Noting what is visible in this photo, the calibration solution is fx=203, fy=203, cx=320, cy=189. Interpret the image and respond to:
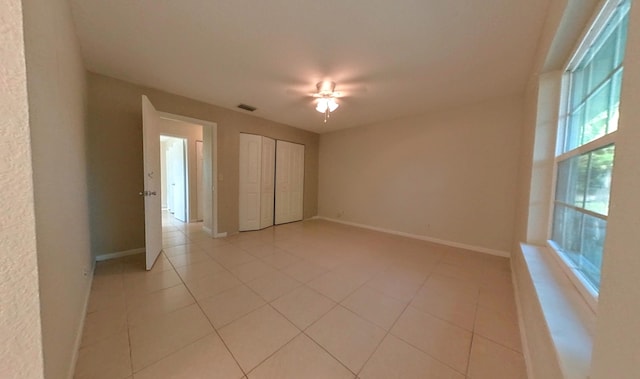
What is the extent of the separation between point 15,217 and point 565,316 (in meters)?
2.14

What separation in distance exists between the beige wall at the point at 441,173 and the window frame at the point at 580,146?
4.56 ft

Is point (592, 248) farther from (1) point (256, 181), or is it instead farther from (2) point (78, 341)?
(1) point (256, 181)

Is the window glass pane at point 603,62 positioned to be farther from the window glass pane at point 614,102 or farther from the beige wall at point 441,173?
the beige wall at point 441,173

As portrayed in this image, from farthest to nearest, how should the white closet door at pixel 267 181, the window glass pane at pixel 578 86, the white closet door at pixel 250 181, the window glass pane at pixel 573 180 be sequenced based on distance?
1. the white closet door at pixel 267 181
2. the white closet door at pixel 250 181
3. the window glass pane at pixel 578 86
4. the window glass pane at pixel 573 180

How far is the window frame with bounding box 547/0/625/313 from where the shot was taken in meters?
1.02

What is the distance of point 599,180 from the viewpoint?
42.5 inches

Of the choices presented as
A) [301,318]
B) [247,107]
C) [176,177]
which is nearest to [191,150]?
[176,177]

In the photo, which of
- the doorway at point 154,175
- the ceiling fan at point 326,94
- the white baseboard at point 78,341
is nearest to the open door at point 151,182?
the doorway at point 154,175

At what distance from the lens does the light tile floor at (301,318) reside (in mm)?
1236

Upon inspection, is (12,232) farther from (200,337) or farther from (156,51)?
(156,51)

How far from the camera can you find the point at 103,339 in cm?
140

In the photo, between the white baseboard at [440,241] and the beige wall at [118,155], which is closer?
the beige wall at [118,155]

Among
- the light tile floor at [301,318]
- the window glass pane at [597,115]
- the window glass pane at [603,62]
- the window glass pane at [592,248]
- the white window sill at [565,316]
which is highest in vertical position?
the window glass pane at [603,62]

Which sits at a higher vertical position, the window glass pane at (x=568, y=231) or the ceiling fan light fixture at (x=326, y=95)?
the ceiling fan light fixture at (x=326, y=95)
